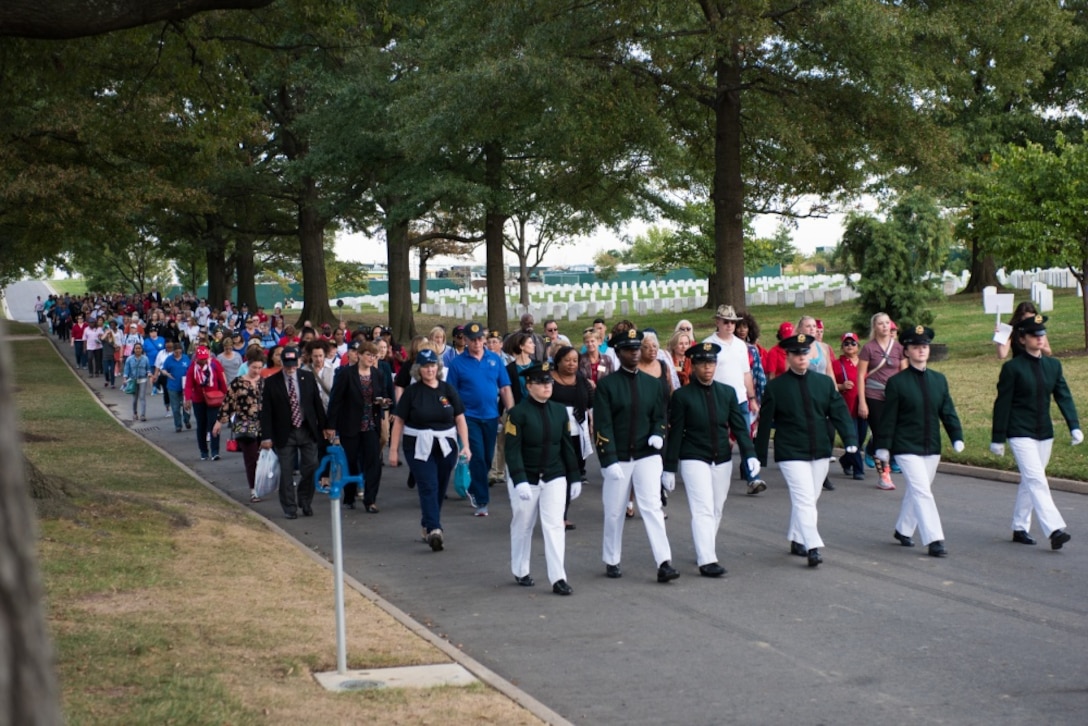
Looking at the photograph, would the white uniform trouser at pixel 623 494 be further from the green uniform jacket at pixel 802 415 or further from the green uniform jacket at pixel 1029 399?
the green uniform jacket at pixel 1029 399

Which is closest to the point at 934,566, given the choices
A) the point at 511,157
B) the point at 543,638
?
the point at 543,638

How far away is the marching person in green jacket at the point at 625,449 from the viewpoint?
399 inches

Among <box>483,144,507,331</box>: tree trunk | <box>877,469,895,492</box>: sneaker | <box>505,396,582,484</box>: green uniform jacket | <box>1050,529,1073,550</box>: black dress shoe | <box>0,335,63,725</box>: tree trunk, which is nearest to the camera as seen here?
<box>0,335,63,725</box>: tree trunk

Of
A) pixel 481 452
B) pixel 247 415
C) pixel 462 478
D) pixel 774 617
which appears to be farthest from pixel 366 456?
pixel 774 617

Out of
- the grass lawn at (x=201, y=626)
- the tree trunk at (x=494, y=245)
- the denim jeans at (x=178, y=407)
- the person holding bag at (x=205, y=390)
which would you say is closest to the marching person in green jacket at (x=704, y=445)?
the grass lawn at (x=201, y=626)

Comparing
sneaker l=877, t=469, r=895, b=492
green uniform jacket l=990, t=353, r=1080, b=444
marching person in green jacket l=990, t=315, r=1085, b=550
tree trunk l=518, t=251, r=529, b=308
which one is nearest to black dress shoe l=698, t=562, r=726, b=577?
marching person in green jacket l=990, t=315, r=1085, b=550

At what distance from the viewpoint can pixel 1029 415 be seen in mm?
11094

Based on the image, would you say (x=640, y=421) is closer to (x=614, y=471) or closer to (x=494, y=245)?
(x=614, y=471)

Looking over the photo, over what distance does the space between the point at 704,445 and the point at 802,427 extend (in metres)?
0.95

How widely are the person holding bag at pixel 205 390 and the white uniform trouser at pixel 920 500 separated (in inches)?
421

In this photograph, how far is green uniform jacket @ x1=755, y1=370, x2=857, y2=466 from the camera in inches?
420

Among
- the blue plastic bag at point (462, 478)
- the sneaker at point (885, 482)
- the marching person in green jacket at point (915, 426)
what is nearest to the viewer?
the marching person in green jacket at point (915, 426)

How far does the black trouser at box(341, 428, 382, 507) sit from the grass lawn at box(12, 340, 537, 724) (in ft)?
4.31

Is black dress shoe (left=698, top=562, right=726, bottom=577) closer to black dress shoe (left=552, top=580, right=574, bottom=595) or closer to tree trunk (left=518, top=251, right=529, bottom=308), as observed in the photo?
black dress shoe (left=552, top=580, right=574, bottom=595)
